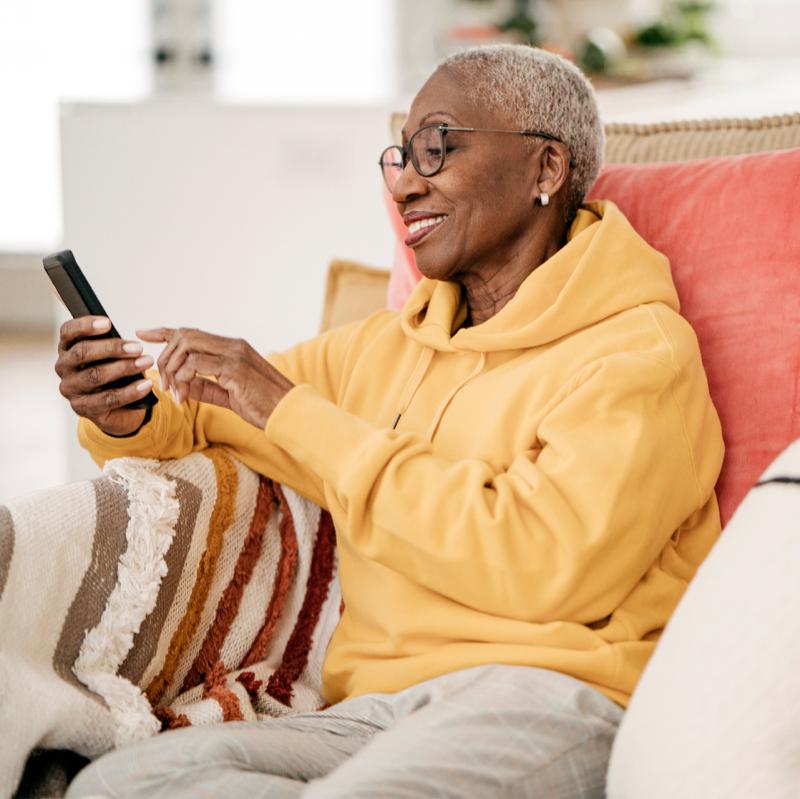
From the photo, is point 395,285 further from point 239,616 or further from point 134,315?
point 134,315

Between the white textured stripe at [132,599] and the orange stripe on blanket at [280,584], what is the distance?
0.62 ft

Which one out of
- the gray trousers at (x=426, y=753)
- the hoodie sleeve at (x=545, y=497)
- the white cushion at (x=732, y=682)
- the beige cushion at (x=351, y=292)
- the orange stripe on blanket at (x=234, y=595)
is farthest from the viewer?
the beige cushion at (x=351, y=292)

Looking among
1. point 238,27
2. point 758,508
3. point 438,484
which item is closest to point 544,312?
point 438,484

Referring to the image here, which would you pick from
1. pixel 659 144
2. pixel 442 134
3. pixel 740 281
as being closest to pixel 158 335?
pixel 442 134

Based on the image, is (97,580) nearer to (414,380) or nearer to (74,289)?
(74,289)

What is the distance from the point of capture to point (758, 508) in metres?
1.05

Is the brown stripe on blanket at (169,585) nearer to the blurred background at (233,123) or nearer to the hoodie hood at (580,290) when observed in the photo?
the hoodie hood at (580,290)

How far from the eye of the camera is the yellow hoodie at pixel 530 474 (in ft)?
3.99

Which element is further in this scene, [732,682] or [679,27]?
[679,27]

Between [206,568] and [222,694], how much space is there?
0.50 ft

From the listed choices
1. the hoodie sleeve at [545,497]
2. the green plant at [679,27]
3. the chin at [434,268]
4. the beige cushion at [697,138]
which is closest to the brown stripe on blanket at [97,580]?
the hoodie sleeve at [545,497]

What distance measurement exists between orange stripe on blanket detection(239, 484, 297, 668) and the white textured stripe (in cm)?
19

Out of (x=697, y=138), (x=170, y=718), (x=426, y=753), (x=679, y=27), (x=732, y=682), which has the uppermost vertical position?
(x=679, y=27)

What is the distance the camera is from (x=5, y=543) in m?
1.22
